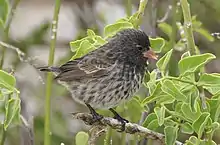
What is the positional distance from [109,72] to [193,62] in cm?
91

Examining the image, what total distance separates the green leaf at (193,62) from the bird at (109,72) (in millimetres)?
725

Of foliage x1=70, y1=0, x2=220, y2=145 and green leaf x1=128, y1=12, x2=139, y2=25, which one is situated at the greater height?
green leaf x1=128, y1=12, x2=139, y2=25

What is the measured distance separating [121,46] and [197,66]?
99 cm

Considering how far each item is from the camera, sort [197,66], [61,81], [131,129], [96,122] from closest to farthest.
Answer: [197,66] → [131,129] → [96,122] → [61,81]

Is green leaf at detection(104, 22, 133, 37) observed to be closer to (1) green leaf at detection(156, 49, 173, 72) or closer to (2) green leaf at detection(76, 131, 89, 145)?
(1) green leaf at detection(156, 49, 173, 72)

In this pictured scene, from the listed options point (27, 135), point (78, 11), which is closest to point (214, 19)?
point (78, 11)

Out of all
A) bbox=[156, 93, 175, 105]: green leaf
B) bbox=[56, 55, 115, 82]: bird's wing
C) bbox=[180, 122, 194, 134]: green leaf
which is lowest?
bbox=[180, 122, 194, 134]: green leaf

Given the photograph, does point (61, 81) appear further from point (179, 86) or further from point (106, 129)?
point (179, 86)

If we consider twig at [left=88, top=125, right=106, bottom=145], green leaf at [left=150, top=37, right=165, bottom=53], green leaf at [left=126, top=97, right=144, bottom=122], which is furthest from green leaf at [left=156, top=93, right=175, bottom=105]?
green leaf at [left=126, top=97, right=144, bottom=122]

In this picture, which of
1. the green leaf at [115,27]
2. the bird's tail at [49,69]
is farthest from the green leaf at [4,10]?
the green leaf at [115,27]

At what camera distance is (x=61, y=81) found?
9.68 feet

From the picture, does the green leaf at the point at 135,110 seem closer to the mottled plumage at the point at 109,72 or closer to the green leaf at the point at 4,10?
the mottled plumage at the point at 109,72

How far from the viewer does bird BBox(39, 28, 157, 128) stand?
2.80m

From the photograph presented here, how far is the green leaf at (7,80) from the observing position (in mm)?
2182
